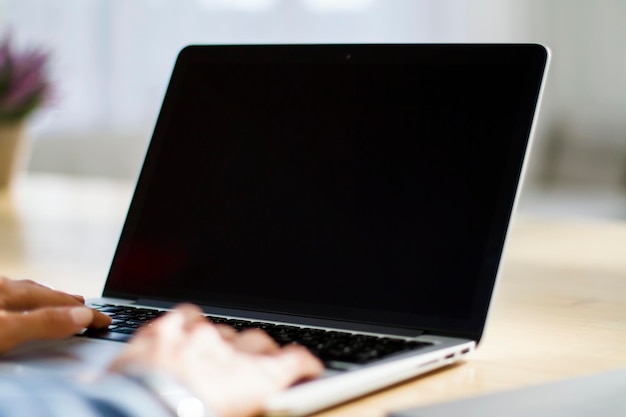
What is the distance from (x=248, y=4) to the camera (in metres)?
4.36

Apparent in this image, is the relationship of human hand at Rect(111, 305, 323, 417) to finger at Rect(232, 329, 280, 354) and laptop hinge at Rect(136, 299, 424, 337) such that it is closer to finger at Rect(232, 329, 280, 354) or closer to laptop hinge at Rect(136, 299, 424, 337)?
finger at Rect(232, 329, 280, 354)

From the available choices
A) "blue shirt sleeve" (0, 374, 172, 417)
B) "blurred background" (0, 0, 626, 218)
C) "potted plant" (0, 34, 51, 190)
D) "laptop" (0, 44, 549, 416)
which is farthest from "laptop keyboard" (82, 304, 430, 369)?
"blurred background" (0, 0, 626, 218)

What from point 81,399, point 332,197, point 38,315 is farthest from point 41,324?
point 332,197

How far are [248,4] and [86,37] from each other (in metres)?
0.72

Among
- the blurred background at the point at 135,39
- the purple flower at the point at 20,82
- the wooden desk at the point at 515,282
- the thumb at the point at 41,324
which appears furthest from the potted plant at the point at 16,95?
the thumb at the point at 41,324

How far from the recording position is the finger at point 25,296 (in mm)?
772

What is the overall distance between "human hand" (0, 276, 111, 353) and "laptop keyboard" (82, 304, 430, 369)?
0.9 inches

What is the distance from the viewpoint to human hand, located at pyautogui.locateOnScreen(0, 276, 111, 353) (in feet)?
2.23

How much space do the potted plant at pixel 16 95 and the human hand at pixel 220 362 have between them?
5.91 ft

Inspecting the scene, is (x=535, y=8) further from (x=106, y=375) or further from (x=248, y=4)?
(x=106, y=375)

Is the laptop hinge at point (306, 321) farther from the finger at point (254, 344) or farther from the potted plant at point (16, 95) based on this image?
the potted plant at point (16, 95)

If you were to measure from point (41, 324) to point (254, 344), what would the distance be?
16 centimetres

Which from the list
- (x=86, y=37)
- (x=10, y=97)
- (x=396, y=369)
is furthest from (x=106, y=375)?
(x=86, y=37)

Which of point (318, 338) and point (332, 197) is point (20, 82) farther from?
point (318, 338)
